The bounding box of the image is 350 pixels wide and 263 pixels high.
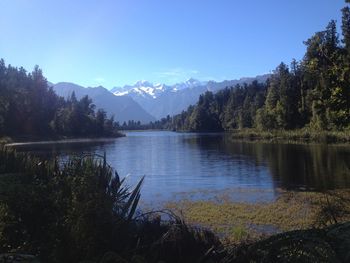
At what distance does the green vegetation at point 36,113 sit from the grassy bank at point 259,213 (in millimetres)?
95687

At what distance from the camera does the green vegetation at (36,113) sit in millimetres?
118438

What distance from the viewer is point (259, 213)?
62.6 feet

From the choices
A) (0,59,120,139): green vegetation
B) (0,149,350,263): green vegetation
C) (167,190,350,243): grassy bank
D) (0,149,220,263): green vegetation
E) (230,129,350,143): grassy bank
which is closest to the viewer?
(0,149,350,263): green vegetation

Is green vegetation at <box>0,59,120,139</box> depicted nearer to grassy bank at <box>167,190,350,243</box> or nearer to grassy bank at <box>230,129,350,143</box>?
grassy bank at <box>230,129,350,143</box>

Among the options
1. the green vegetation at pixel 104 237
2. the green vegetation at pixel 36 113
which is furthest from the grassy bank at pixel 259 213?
the green vegetation at pixel 36 113

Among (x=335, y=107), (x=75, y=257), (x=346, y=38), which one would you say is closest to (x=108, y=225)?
(x=75, y=257)

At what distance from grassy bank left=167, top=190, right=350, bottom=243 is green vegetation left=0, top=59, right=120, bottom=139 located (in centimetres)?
9569

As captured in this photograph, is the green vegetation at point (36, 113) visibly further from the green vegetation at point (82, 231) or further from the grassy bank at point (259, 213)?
the green vegetation at point (82, 231)

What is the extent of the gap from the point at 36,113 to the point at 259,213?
117166 mm

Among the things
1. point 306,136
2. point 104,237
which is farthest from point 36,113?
point 104,237

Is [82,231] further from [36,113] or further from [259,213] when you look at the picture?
[36,113]

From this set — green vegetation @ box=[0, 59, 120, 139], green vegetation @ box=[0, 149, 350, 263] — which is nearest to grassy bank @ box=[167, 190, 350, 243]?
green vegetation @ box=[0, 149, 350, 263]

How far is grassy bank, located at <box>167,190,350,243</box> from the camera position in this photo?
52.7 ft

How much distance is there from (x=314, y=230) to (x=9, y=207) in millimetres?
5610
